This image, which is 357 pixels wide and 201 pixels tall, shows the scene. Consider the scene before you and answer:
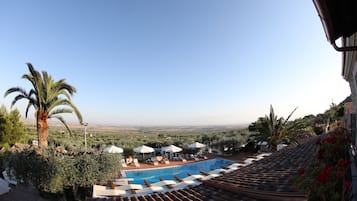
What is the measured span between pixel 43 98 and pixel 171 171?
12311mm

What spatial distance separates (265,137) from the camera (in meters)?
13.9

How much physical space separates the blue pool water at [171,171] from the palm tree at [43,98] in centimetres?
815

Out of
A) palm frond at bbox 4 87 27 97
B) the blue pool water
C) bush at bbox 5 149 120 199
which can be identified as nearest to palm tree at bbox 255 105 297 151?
the blue pool water

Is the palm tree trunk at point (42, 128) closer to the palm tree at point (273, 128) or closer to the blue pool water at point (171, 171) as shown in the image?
the blue pool water at point (171, 171)

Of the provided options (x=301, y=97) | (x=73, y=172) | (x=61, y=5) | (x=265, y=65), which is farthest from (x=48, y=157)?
(x=301, y=97)

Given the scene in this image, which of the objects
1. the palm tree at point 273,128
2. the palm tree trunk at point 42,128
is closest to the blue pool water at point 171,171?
the palm tree trunk at point 42,128

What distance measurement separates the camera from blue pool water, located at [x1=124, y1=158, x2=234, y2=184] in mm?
18763

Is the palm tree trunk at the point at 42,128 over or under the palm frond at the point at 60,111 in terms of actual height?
under

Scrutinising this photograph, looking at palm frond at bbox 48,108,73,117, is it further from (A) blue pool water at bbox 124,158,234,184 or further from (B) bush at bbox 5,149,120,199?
(A) blue pool water at bbox 124,158,234,184

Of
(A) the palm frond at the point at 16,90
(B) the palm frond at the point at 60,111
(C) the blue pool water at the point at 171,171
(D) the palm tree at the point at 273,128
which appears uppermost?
(A) the palm frond at the point at 16,90

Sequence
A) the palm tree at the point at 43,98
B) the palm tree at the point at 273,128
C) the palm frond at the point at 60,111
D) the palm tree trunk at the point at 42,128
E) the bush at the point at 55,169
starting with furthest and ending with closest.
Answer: the palm tree at the point at 273,128, the palm frond at the point at 60,111, the palm tree at the point at 43,98, the palm tree trunk at the point at 42,128, the bush at the point at 55,169

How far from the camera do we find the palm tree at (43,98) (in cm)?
1214

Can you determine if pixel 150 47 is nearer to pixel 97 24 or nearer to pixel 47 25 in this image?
pixel 97 24

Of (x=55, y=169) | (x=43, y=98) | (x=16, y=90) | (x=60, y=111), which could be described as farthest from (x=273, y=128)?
(x=16, y=90)
